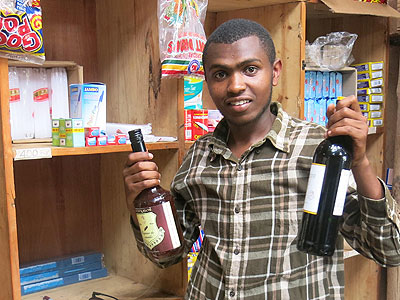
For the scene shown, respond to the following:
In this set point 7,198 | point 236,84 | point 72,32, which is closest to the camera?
point 236,84

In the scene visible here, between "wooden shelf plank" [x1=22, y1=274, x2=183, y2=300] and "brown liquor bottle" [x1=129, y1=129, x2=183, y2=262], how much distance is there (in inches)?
22.3

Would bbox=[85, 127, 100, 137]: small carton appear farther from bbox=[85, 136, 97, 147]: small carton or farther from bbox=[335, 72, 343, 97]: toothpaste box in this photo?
bbox=[335, 72, 343, 97]: toothpaste box

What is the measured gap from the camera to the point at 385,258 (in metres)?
1.14

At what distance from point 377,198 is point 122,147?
856mm

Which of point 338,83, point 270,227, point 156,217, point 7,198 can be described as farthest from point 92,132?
point 338,83

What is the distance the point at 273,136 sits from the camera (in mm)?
1252

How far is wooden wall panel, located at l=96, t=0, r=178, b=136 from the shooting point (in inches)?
66.7

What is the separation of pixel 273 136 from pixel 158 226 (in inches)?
15.4

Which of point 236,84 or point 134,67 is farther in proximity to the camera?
point 134,67

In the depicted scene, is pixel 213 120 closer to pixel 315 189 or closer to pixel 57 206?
pixel 57 206

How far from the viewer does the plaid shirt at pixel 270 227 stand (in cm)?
119

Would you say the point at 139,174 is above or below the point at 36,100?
below

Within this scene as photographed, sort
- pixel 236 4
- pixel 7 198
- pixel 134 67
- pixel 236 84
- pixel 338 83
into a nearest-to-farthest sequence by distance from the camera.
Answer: pixel 236 84 < pixel 7 198 < pixel 134 67 < pixel 236 4 < pixel 338 83

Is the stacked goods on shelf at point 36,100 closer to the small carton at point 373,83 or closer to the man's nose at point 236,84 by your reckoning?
the man's nose at point 236,84
